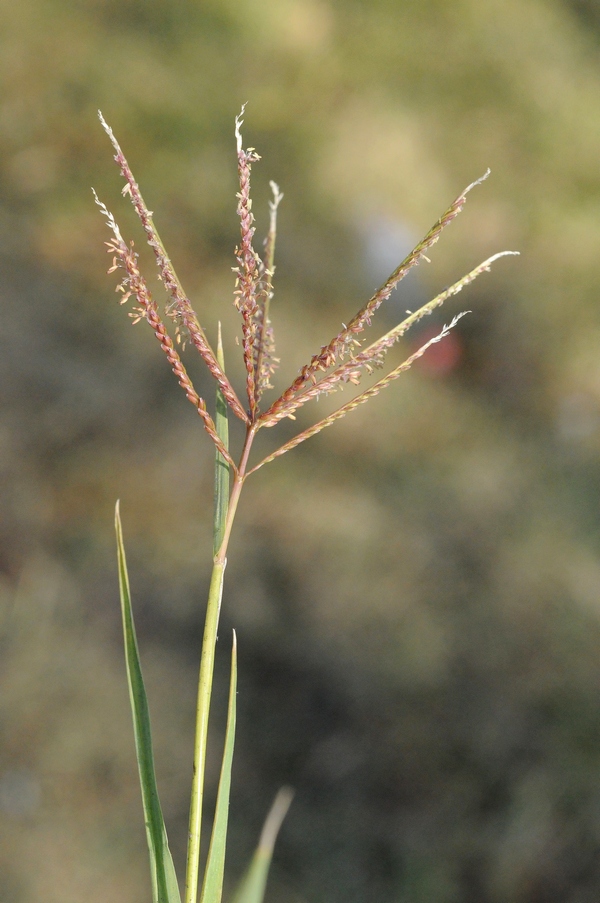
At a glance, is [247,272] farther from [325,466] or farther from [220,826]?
[325,466]

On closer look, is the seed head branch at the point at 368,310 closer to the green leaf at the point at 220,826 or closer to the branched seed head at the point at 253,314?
the branched seed head at the point at 253,314

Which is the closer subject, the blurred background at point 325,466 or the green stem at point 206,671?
the green stem at point 206,671

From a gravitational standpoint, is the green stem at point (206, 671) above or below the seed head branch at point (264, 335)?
below

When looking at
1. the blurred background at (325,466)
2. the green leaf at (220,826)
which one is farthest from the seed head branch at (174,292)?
the blurred background at (325,466)

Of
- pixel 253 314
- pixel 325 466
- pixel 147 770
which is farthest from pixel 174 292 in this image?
pixel 325 466

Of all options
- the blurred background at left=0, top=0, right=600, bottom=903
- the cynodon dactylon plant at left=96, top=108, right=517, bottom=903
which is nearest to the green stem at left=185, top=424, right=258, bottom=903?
the cynodon dactylon plant at left=96, top=108, right=517, bottom=903

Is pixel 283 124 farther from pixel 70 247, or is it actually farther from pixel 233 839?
pixel 233 839

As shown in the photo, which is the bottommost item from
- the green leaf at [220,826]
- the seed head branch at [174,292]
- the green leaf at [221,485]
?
the green leaf at [220,826]
